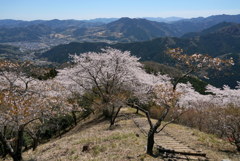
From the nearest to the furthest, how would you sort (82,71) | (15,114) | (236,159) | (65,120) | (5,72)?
(15,114), (236,159), (5,72), (82,71), (65,120)

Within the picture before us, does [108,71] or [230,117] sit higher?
[108,71]

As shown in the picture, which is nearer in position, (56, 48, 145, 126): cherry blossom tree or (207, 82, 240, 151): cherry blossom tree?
(207, 82, 240, 151): cherry blossom tree

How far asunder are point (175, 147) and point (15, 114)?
12.0 meters

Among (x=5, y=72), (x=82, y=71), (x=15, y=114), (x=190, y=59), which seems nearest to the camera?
(x=15, y=114)

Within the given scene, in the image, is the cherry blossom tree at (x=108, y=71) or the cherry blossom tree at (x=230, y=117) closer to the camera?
the cherry blossom tree at (x=230, y=117)

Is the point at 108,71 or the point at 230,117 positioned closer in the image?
the point at 230,117

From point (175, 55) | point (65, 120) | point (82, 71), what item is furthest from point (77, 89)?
point (175, 55)

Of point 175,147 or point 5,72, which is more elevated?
point 5,72

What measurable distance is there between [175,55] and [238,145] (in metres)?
9.47

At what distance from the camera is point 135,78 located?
32.8m

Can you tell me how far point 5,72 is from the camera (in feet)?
99.2

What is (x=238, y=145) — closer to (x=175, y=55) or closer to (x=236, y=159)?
(x=236, y=159)

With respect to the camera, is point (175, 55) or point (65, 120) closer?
point (175, 55)

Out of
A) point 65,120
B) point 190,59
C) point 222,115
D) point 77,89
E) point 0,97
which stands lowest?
point 65,120
